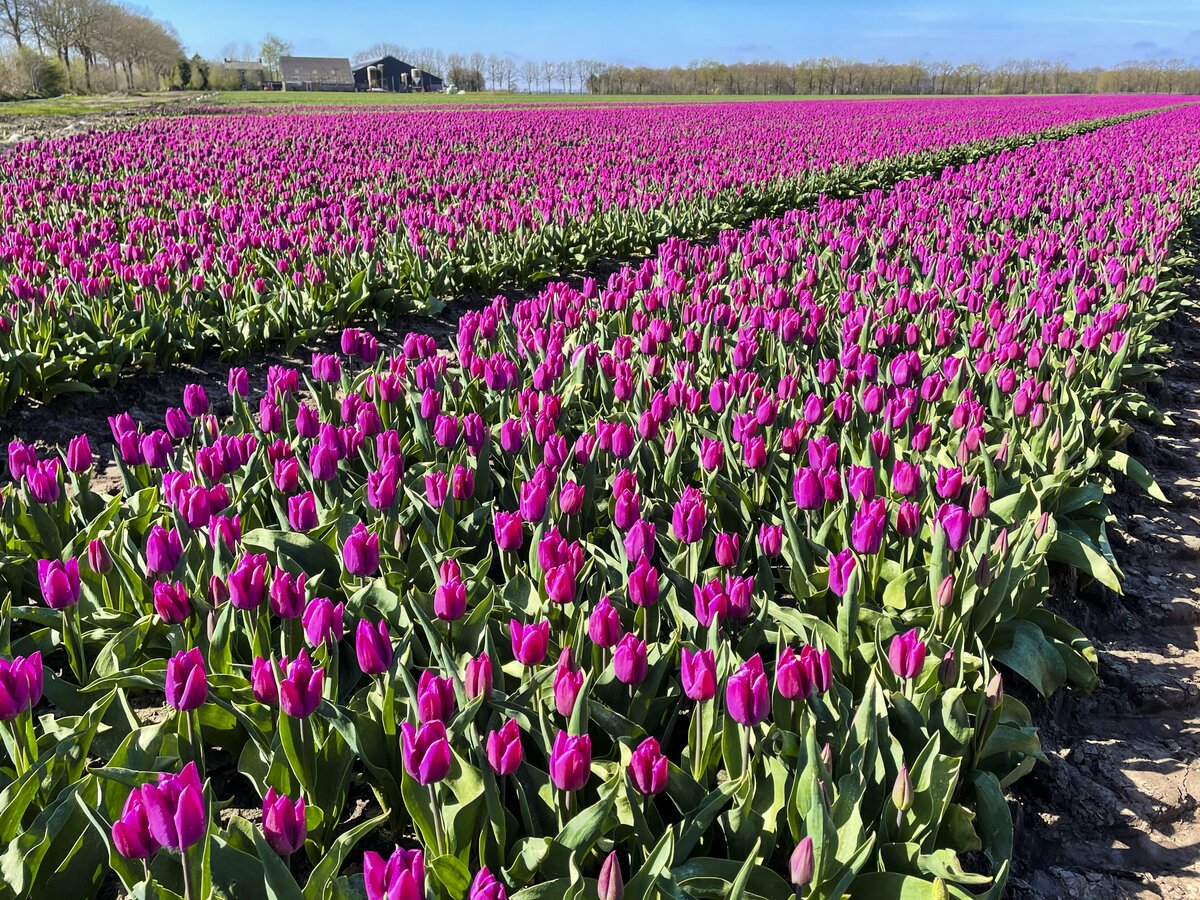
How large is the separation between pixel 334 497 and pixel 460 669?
1.06 m

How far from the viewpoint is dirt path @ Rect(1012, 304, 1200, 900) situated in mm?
2305

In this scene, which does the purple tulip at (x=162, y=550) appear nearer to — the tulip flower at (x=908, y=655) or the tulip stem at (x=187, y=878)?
the tulip stem at (x=187, y=878)

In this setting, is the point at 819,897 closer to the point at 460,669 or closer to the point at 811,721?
the point at 811,721

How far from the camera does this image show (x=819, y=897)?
1.72 meters

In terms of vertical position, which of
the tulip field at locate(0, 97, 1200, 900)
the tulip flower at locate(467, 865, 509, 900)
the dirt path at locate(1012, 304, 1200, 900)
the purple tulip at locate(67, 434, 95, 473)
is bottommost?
the dirt path at locate(1012, 304, 1200, 900)

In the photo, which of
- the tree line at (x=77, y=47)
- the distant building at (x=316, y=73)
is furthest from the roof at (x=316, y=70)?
the tree line at (x=77, y=47)

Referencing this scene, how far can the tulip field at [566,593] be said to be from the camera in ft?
5.83

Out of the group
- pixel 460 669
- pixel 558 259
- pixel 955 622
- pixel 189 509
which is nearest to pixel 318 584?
pixel 189 509

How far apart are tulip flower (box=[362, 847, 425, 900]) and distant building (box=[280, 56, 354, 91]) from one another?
106m

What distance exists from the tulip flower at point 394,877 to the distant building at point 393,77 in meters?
116

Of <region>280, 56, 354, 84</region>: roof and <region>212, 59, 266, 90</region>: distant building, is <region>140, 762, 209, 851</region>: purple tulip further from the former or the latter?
<region>280, 56, 354, 84</region>: roof

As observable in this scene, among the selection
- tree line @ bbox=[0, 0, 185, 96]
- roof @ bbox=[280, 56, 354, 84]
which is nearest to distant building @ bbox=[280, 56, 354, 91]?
roof @ bbox=[280, 56, 354, 84]

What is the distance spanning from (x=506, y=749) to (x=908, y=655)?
947 millimetres

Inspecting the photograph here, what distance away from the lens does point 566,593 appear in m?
2.21
